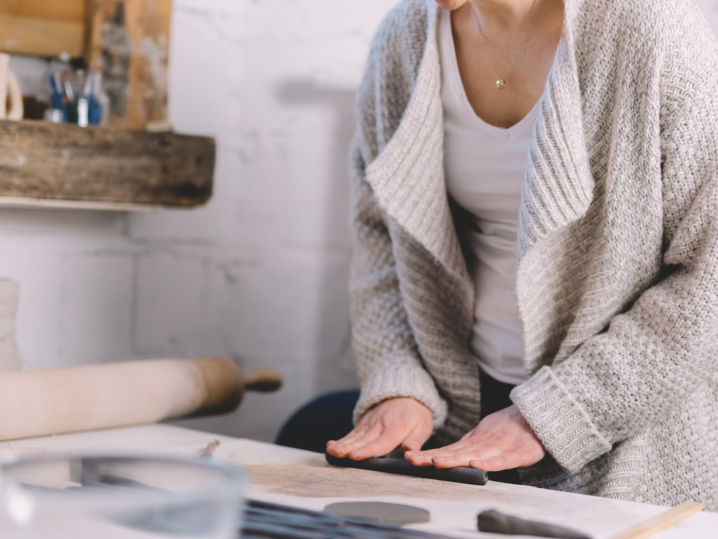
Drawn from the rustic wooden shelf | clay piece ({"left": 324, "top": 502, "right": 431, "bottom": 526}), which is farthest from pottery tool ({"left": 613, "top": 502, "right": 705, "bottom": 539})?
the rustic wooden shelf

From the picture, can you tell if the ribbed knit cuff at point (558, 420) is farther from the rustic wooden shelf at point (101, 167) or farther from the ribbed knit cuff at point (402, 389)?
the rustic wooden shelf at point (101, 167)

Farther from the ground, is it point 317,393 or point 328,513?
point 328,513

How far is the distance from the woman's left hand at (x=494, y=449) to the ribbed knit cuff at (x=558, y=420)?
0.02 metres

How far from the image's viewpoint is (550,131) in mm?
769

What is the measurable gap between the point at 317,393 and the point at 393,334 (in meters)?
0.58

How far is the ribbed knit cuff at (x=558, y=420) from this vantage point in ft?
2.47

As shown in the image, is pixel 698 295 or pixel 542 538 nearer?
pixel 542 538

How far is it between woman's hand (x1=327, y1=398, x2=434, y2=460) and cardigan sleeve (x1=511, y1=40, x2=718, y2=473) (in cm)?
13

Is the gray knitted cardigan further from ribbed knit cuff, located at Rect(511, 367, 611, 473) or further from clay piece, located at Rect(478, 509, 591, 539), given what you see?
clay piece, located at Rect(478, 509, 591, 539)

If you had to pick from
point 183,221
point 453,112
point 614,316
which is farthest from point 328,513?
point 183,221

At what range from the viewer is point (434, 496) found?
59 centimetres

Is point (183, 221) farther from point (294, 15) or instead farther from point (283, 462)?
point (283, 462)

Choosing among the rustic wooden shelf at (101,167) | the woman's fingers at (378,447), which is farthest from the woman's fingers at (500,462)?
the rustic wooden shelf at (101,167)

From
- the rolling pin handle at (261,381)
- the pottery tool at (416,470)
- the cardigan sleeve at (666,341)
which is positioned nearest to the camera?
the pottery tool at (416,470)
